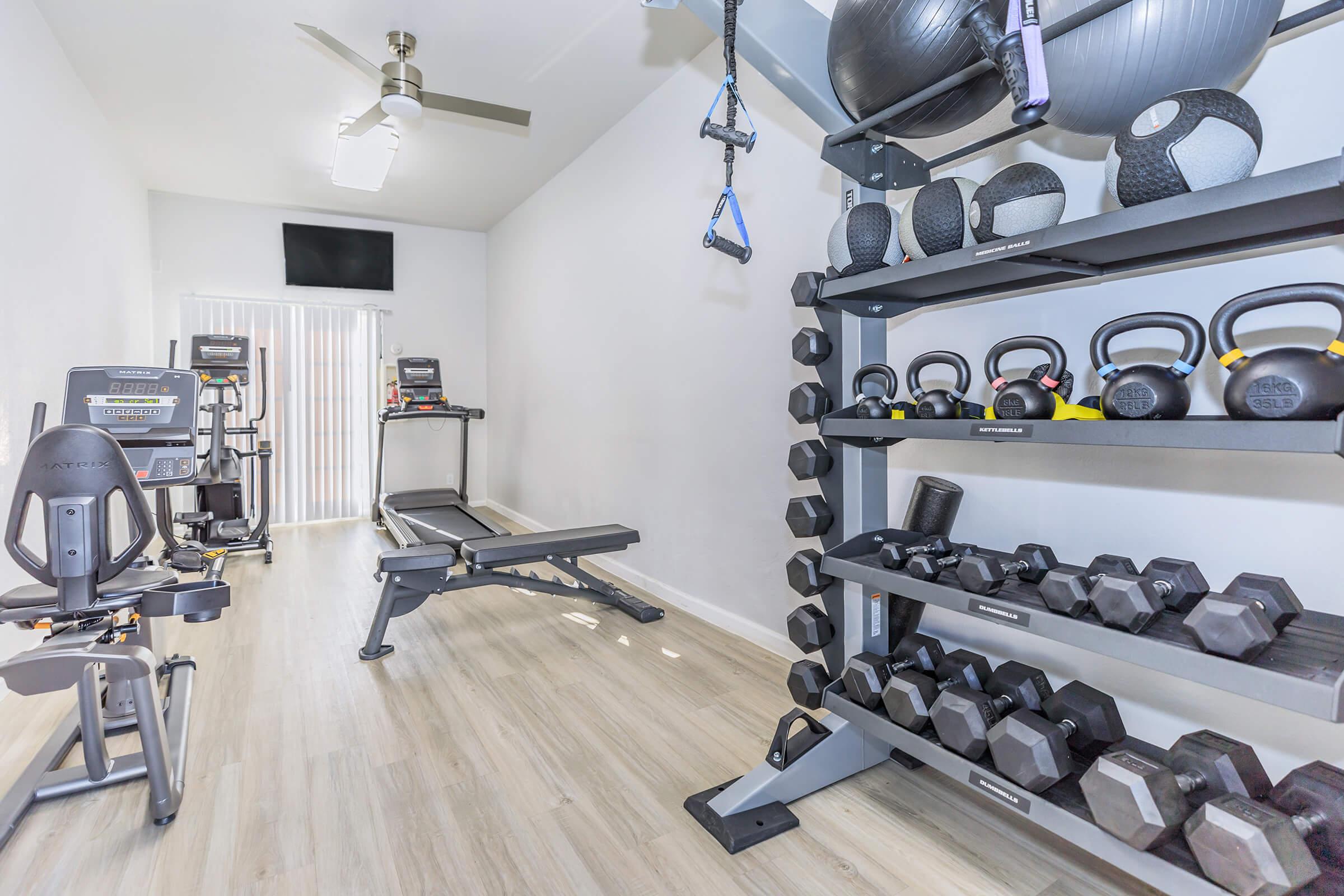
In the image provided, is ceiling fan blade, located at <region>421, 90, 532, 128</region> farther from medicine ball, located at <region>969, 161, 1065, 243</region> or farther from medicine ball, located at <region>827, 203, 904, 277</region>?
medicine ball, located at <region>969, 161, 1065, 243</region>

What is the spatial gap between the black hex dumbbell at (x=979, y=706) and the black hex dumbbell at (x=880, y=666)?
15cm

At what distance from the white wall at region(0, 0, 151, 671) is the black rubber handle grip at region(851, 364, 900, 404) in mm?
2987

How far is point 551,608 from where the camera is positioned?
3.21m

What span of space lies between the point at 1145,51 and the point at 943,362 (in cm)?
69

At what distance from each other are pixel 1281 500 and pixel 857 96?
125 centimetres

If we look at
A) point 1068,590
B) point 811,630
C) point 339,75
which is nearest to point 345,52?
point 339,75

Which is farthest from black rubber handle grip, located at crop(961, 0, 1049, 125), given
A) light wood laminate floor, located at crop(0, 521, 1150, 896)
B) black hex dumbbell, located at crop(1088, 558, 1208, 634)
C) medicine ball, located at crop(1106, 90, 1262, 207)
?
light wood laminate floor, located at crop(0, 521, 1150, 896)

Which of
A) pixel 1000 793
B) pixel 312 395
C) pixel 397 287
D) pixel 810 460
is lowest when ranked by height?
pixel 1000 793

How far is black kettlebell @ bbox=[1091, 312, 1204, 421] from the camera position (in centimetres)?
110

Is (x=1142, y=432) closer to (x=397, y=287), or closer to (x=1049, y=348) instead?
(x=1049, y=348)

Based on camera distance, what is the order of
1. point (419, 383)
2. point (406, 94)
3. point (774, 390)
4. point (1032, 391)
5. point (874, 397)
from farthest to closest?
point (419, 383) < point (406, 94) < point (774, 390) < point (874, 397) < point (1032, 391)

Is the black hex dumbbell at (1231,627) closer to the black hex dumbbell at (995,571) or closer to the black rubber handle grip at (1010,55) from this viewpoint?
the black hex dumbbell at (995,571)

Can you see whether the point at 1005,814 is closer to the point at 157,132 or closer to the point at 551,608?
the point at 551,608

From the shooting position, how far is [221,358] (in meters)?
4.35
